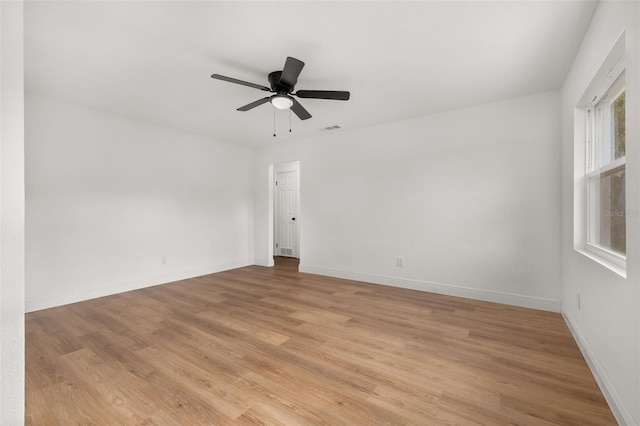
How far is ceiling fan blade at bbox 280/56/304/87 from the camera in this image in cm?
215

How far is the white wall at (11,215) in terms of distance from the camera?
1.11 metres

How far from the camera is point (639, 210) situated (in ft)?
4.14

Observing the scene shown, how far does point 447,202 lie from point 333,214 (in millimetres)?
1869

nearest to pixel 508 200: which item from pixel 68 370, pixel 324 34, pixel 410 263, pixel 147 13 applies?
pixel 410 263

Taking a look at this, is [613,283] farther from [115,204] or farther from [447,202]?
[115,204]

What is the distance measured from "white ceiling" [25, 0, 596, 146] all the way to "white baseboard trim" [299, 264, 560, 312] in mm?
2411

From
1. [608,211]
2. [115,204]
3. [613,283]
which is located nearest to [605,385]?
[613,283]

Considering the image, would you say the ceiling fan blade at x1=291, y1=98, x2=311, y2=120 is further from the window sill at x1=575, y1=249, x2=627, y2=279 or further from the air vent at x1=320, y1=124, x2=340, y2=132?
the window sill at x1=575, y1=249, x2=627, y2=279

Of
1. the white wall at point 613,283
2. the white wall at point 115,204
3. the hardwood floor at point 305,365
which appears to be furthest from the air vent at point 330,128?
the white wall at point 613,283

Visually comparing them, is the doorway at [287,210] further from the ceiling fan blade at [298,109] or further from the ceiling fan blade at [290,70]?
the ceiling fan blade at [290,70]

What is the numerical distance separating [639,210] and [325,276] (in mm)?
4039

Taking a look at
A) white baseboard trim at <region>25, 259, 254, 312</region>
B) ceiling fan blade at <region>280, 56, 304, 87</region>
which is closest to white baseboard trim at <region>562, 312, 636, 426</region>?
ceiling fan blade at <region>280, 56, 304, 87</region>

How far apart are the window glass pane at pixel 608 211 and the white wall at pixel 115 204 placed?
5.18 meters

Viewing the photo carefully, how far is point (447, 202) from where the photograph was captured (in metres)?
3.80
